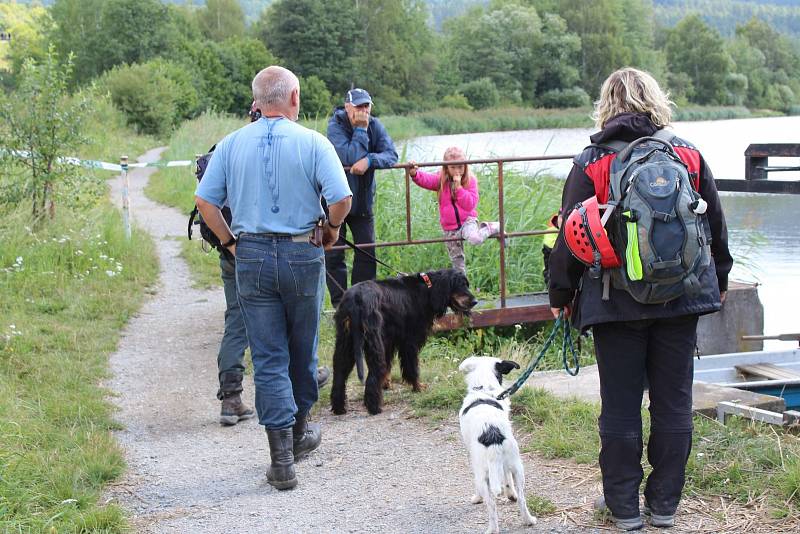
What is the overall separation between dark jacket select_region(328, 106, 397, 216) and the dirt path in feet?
5.68

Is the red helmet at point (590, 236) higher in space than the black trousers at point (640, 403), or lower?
higher

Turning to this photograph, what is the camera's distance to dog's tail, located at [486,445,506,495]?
3.65 metres

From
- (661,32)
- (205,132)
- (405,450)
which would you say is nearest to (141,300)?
(405,450)

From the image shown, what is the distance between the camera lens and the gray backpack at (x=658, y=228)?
10.6 ft

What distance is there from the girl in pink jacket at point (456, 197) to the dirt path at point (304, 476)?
2094 millimetres

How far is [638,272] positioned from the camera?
327 centimetres

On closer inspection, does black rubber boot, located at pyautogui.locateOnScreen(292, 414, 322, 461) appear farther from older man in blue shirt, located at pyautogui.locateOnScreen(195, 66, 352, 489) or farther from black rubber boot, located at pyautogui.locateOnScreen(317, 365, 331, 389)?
black rubber boot, located at pyautogui.locateOnScreen(317, 365, 331, 389)

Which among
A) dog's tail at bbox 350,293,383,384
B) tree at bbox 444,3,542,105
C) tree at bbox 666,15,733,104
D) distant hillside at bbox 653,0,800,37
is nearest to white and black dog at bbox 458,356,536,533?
dog's tail at bbox 350,293,383,384

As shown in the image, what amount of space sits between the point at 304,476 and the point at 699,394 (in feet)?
8.76

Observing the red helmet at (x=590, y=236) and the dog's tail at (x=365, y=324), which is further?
the dog's tail at (x=365, y=324)

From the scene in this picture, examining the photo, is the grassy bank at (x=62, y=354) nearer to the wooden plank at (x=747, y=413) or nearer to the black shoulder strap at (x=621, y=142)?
the black shoulder strap at (x=621, y=142)

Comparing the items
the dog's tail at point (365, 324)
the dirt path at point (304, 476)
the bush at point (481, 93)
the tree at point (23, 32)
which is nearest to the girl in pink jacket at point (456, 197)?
the dog's tail at point (365, 324)

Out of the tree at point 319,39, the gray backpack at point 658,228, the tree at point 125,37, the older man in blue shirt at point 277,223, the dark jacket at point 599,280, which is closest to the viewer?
the gray backpack at point 658,228

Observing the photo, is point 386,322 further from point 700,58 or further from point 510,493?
point 700,58
